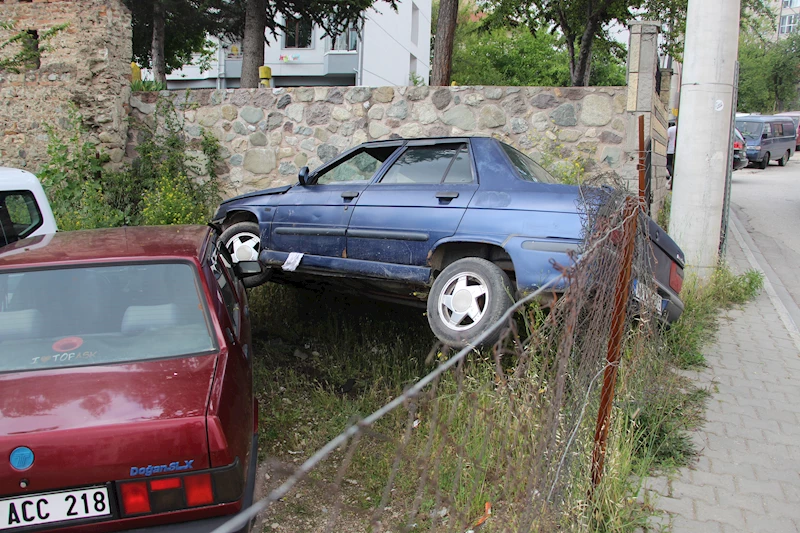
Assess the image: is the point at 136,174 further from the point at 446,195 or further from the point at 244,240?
the point at 446,195

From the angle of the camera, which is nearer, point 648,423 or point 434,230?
point 648,423

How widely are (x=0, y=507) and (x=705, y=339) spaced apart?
5.58m

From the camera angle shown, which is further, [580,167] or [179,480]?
[580,167]

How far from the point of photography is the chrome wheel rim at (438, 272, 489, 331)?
15.0 feet

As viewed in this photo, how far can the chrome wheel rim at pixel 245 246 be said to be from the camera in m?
6.62

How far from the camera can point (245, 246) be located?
6641mm

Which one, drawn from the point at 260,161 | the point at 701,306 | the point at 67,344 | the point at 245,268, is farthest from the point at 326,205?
the point at 260,161

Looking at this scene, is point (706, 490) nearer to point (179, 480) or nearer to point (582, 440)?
point (582, 440)

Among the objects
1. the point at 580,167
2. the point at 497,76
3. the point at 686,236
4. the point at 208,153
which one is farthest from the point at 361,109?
the point at 497,76

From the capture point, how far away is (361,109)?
30.5ft

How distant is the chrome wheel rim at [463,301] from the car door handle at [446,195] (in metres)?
0.67

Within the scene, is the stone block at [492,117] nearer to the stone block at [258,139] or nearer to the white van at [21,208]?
the stone block at [258,139]

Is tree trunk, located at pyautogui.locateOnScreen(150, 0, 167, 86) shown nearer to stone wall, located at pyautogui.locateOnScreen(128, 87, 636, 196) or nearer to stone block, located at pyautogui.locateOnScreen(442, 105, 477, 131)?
stone wall, located at pyautogui.locateOnScreen(128, 87, 636, 196)

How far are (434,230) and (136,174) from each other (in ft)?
21.2
